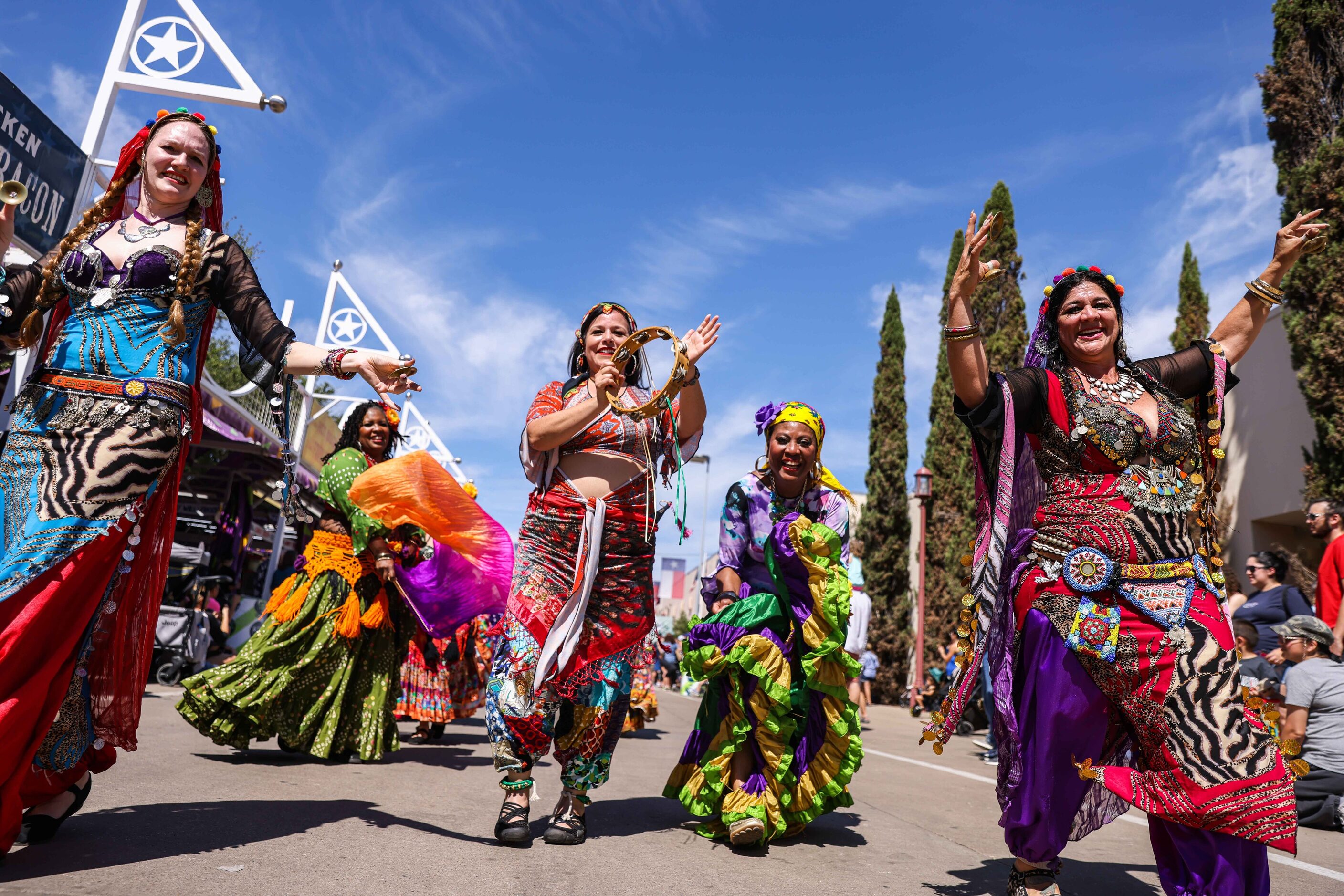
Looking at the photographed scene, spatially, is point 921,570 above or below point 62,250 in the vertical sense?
above

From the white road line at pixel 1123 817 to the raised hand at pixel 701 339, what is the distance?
2589 millimetres

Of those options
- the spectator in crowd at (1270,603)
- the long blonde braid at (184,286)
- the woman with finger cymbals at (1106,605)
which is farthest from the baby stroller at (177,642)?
the spectator in crowd at (1270,603)

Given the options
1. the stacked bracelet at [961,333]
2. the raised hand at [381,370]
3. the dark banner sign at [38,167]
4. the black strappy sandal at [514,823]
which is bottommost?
the black strappy sandal at [514,823]

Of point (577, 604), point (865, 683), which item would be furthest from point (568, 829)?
point (865, 683)

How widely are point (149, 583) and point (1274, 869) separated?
438 centimetres

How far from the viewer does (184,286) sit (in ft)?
10.1

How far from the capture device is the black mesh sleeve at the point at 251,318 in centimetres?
320

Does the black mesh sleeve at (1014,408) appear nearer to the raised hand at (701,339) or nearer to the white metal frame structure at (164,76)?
the raised hand at (701,339)

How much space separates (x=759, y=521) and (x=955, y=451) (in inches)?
893

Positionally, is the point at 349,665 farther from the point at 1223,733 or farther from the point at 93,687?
the point at 1223,733

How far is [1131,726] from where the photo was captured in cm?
290

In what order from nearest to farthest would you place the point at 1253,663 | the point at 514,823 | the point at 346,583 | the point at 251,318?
the point at 251,318, the point at 514,823, the point at 346,583, the point at 1253,663

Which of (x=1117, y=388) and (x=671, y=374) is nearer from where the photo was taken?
(x=1117, y=388)

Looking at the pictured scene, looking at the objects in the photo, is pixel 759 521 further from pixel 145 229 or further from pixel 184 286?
pixel 145 229
